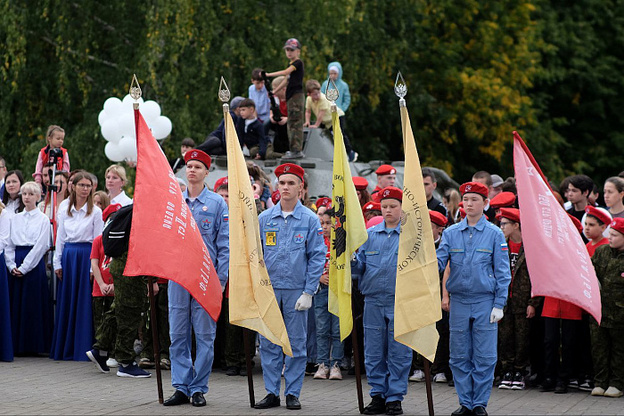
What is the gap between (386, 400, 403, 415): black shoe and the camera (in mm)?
9227

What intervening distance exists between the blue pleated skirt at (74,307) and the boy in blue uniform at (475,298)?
4.83 m

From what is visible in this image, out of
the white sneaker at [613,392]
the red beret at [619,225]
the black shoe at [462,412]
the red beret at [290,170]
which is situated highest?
the red beret at [290,170]

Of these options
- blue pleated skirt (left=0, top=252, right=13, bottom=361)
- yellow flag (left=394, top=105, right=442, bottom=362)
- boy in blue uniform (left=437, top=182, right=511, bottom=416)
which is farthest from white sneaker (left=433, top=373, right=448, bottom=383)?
blue pleated skirt (left=0, top=252, right=13, bottom=361)

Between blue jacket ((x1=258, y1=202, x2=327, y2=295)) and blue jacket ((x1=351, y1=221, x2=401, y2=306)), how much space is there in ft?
1.20

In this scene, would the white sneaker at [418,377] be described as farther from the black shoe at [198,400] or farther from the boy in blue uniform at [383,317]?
the black shoe at [198,400]

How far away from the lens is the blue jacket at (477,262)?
927 cm

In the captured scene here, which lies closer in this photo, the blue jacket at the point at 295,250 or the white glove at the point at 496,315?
the white glove at the point at 496,315

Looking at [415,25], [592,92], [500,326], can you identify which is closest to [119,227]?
[500,326]

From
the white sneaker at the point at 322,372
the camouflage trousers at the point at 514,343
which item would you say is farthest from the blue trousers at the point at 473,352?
the white sneaker at the point at 322,372

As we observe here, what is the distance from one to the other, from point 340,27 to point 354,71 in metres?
3.29

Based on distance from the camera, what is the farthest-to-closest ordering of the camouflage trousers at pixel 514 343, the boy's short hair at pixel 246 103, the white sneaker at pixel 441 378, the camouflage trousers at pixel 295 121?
1. the camouflage trousers at pixel 295 121
2. the boy's short hair at pixel 246 103
3. the white sneaker at pixel 441 378
4. the camouflage trousers at pixel 514 343

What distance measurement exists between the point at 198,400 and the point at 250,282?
1.11 metres

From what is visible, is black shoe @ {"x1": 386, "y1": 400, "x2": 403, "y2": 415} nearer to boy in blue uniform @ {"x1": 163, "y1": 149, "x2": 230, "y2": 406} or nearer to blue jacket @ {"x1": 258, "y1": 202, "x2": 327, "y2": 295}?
blue jacket @ {"x1": 258, "y1": 202, "x2": 327, "y2": 295}

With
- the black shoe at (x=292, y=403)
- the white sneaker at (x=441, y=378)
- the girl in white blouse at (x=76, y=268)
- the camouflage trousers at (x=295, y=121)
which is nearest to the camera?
the black shoe at (x=292, y=403)
